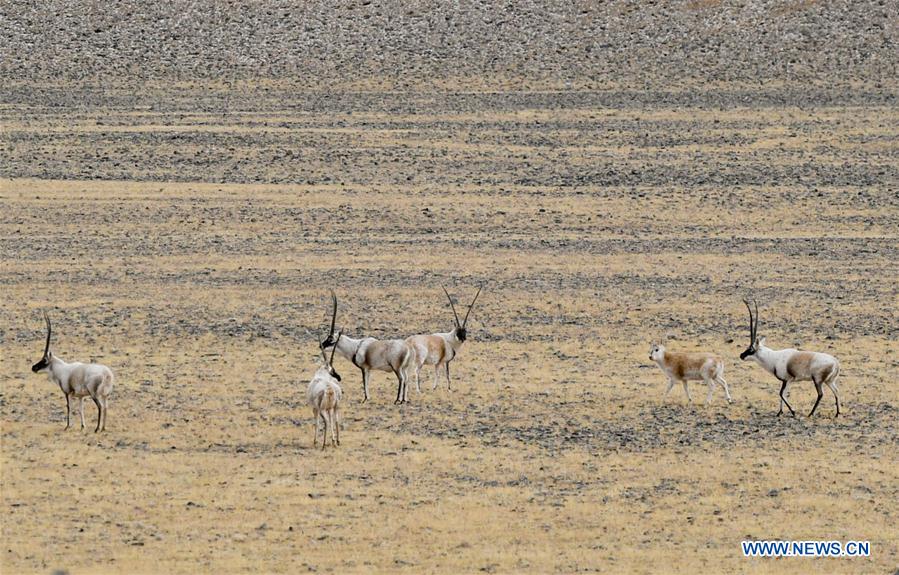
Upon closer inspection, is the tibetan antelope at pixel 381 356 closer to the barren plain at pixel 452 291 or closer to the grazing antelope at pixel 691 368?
the barren plain at pixel 452 291

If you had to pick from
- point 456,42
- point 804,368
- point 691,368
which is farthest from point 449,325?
point 456,42

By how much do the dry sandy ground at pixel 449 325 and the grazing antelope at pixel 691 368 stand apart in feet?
0.92

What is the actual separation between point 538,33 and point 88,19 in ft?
44.2

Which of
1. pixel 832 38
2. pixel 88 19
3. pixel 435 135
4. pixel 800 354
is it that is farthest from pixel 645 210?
pixel 88 19

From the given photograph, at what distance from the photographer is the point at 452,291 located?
2305 cm

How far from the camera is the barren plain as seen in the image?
12219 millimetres

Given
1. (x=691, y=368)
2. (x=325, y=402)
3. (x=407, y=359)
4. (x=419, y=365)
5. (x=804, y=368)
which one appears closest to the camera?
(x=325, y=402)

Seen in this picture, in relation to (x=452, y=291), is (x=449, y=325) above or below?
below

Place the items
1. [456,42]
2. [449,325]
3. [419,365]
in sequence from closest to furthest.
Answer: [419,365] < [449,325] < [456,42]

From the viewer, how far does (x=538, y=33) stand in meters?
46.6

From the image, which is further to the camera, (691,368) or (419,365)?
(419,365)

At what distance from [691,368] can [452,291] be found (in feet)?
24.1

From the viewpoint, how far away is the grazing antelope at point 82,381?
14312 millimetres

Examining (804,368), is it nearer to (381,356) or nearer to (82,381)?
(381,356)
